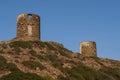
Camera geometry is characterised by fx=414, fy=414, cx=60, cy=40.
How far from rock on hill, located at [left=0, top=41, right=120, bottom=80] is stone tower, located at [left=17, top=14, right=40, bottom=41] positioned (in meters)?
2.78

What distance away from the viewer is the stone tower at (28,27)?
205 ft

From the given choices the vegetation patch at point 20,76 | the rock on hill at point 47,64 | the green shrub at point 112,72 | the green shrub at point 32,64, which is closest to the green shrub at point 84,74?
the rock on hill at point 47,64

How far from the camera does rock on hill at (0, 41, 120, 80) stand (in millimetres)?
48594

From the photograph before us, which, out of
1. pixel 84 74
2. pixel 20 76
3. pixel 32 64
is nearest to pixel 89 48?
pixel 84 74

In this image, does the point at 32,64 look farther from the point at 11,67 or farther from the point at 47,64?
the point at 11,67

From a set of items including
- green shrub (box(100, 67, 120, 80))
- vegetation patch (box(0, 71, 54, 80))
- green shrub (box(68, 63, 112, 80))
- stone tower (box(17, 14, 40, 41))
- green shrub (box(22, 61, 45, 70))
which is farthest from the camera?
stone tower (box(17, 14, 40, 41))

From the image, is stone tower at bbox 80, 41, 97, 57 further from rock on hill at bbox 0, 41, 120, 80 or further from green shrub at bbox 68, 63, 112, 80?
green shrub at bbox 68, 63, 112, 80

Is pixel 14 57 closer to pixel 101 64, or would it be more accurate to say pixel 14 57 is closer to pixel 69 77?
pixel 69 77

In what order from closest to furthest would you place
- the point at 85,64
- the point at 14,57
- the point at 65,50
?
1. the point at 14,57
2. the point at 85,64
3. the point at 65,50

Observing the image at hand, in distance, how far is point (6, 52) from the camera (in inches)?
2169

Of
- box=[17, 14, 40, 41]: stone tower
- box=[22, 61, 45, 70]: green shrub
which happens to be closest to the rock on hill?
box=[22, 61, 45, 70]: green shrub

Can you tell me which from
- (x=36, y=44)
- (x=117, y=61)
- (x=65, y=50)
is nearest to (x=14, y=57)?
(x=36, y=44)

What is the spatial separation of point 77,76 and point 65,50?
10908 mm

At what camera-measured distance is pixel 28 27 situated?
6234 cm
